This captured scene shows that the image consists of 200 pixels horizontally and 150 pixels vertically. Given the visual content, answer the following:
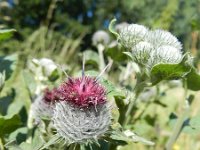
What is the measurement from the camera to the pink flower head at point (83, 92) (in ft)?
4.81

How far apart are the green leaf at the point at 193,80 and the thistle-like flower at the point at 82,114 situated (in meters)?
0.56

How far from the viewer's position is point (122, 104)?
1.79m

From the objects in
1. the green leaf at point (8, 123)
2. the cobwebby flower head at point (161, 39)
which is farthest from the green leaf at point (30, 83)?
the cobwebby flower head at point (161, 39)

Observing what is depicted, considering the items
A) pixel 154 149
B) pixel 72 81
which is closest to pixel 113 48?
pixel 72 81

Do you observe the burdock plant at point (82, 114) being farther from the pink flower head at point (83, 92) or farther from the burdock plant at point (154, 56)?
the burdock plant at point (154, 56)

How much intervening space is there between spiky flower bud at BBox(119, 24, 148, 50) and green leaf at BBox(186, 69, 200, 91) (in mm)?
271

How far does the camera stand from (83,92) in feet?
4.84

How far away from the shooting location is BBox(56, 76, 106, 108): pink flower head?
146 centimetres

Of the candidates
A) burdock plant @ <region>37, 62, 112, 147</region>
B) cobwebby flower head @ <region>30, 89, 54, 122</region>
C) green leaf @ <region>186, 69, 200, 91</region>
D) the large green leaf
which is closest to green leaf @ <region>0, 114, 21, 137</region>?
cobwebby flower head @ <region>30, 89, 54, 122</region>

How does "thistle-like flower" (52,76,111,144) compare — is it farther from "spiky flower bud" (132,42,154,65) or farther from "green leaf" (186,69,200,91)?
"green leaf" (186,69,200,91)

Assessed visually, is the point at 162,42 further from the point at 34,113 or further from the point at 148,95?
the point at 148,95

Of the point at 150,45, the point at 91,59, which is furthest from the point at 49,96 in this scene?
the point at 91,59

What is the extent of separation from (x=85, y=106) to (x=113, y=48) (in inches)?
40.0

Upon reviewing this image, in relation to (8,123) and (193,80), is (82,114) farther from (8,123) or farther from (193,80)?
(193,80)
